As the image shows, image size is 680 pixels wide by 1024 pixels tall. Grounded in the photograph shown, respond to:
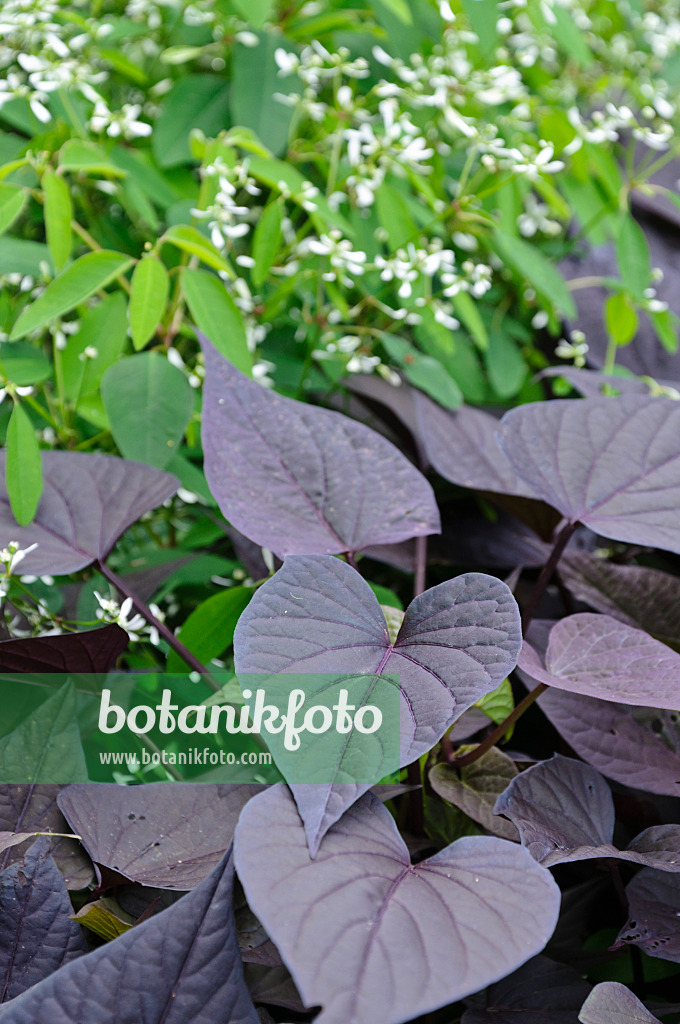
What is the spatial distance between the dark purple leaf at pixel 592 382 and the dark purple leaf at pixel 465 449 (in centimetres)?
9

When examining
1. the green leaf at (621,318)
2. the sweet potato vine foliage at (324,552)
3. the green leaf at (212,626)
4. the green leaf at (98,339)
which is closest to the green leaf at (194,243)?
the sweet potato vine foliage at (324,552)

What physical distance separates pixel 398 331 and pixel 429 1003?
2.52 ft

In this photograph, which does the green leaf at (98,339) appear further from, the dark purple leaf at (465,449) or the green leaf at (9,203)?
the dark purple leaf at (465,449)

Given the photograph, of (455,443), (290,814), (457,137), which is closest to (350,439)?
(455,443)

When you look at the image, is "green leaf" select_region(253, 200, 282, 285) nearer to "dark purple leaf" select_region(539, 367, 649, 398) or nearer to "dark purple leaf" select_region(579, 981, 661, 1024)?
"dark purple leaf" select_region(539, 367, 649, 398)

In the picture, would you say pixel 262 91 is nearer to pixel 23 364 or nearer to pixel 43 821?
pixel 23 364

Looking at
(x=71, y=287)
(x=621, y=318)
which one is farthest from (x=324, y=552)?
(x=621, y=318)

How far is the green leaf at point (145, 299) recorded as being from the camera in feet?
1.95

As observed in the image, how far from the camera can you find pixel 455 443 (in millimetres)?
761

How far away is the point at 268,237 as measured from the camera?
681mm

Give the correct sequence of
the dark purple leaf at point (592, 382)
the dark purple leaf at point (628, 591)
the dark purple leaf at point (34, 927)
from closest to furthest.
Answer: the dark purple leaf at point (34, 927), the dark purple leaf at point (628, 591), the dark purple leaf at point (592, 382)

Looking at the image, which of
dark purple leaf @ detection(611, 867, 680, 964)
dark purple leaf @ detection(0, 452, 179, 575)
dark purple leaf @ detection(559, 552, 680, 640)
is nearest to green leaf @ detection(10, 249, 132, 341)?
dark purple leaf @ detection(0, 452, 179, 575)

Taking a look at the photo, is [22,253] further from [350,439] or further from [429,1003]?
[429,1003]

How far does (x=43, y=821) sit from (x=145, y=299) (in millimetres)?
375
